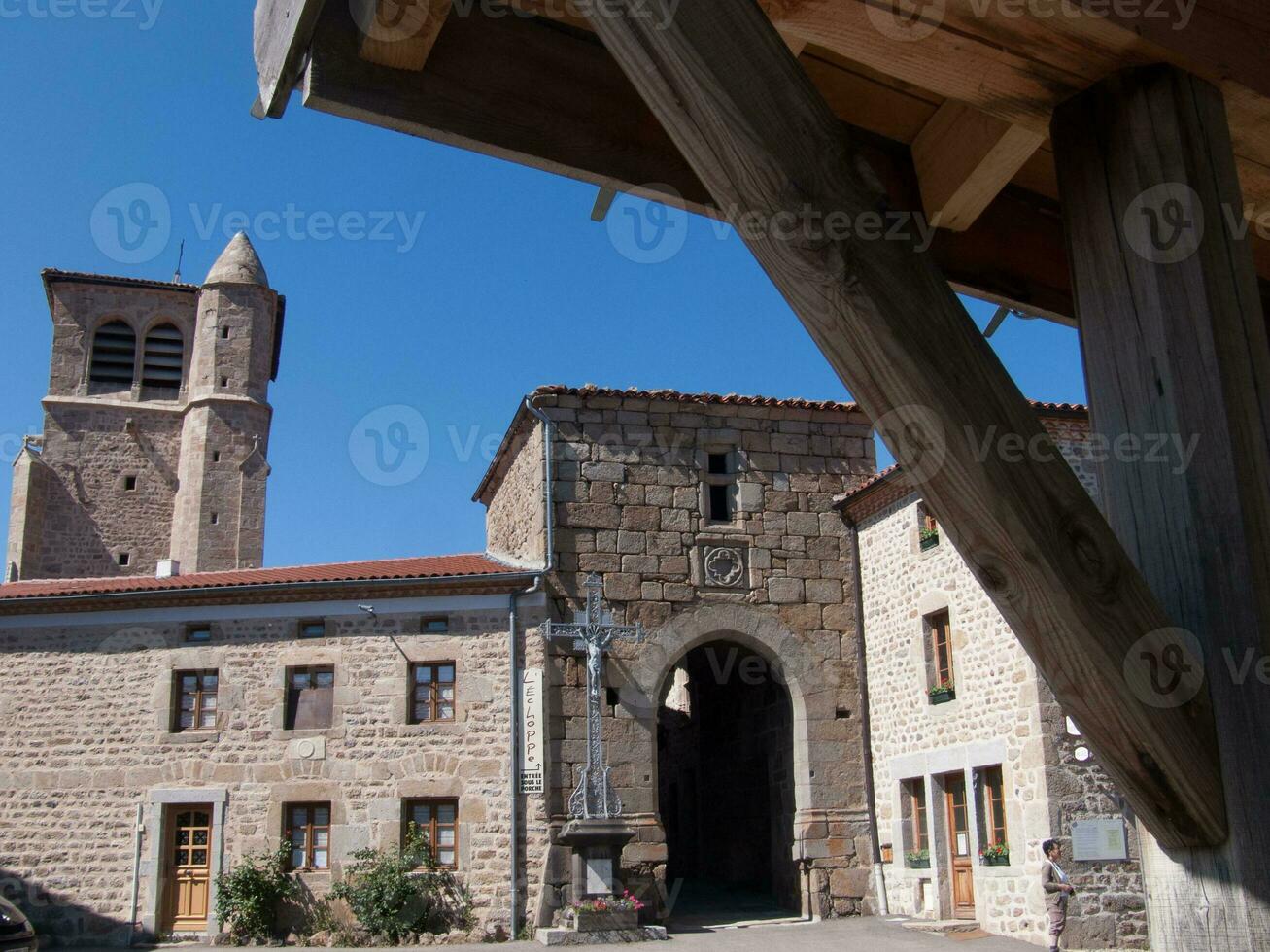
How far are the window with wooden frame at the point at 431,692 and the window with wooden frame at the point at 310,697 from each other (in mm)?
1047

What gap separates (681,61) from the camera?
64.6 inches

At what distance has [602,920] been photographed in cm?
1432

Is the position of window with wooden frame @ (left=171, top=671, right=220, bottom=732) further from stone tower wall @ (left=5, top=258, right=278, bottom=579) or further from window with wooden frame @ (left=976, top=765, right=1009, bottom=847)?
stone tower wall @ (left=5, top=258, right=278, bottom=579)

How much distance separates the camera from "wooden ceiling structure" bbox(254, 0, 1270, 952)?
5.41ft

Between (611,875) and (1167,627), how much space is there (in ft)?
45.8

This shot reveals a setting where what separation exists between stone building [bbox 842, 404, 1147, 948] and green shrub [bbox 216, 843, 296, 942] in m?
7.70

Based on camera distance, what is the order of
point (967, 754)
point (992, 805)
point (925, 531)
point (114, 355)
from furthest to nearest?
point (114, 355), point (925, 531), point (967, 754), point (992, 805)

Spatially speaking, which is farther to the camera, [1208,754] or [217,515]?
[217,515]

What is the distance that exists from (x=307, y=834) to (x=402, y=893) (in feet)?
5.42

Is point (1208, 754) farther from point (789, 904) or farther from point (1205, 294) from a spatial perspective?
point (789, 904)

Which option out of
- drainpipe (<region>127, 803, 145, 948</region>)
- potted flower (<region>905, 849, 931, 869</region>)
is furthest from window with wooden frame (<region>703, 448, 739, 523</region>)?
drainpipe (<region>127, 803, 145, 948</region>)

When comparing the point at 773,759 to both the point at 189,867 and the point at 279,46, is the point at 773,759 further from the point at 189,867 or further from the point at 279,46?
the point at 279,46

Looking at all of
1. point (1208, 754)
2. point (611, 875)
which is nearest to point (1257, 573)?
point (1208, 754)

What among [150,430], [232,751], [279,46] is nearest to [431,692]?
[232,751]
